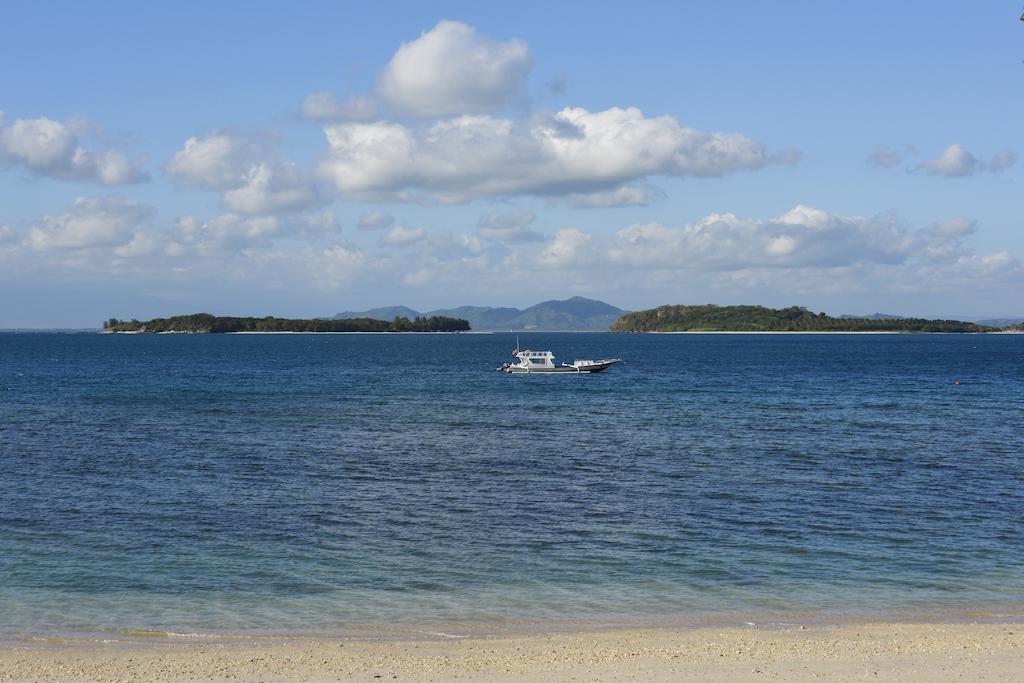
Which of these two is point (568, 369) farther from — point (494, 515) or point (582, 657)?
point (582, 657)

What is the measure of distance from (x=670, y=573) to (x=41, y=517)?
22489mm

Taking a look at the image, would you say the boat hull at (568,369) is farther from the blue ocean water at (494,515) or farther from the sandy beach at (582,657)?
the sandy beach at (582,657)

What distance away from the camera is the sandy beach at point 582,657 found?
17.0 meters

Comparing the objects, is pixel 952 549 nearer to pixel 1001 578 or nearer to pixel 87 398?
pixel 1001 578

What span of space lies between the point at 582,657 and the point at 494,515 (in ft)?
A: 49.3

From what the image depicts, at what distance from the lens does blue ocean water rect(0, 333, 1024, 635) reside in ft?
74.4

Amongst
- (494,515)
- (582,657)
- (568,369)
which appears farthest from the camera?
(568,369)

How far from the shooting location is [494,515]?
33094 millimetres

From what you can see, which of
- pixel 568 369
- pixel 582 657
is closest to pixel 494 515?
pixel 582 657

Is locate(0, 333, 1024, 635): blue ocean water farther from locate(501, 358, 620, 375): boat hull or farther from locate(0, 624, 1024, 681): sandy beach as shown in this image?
locate(501, 358, 620, 375): boat hull

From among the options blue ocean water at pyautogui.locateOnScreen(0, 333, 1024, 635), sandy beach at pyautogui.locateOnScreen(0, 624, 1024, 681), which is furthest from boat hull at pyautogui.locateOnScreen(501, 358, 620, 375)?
sandy beach at pyautogui.locateOnScreen(0, 624, 1024, 681)

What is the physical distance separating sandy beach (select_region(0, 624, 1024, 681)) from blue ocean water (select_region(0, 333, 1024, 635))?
164 cm

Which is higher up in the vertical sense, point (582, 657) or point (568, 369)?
point (568, 369)

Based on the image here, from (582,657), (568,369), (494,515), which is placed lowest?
(494,515)
